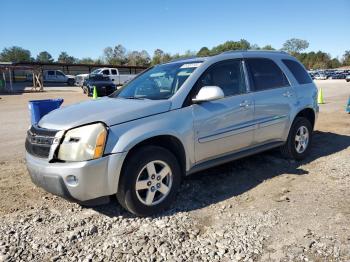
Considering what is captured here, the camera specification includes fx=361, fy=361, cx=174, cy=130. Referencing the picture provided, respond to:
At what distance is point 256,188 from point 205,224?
1.33m

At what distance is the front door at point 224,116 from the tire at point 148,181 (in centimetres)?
49

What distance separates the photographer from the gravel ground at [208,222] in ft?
11.0

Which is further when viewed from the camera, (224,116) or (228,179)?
(228,179)

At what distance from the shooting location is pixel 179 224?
3.94m

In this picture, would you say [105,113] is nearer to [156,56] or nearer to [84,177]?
[84,177]

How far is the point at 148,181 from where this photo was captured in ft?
13.3

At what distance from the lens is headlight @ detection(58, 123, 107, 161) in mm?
3660

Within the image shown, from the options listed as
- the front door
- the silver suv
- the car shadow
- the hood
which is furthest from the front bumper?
the front door

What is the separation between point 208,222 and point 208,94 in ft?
4.94

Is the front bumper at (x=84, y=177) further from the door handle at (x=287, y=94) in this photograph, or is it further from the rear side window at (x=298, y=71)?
the rear side window at (x=298, y=71)

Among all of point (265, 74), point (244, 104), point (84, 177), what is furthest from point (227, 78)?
point (84, 177)

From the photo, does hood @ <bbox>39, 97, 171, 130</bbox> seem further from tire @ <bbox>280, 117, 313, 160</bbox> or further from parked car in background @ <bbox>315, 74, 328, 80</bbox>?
parked car in background @ <bbox>315, 74, 328, 80</bbox>

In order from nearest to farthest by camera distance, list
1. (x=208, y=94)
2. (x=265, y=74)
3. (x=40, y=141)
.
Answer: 1. (x=40, y=141)
2. (x=208, y=94)
3. (x=265, y=74)

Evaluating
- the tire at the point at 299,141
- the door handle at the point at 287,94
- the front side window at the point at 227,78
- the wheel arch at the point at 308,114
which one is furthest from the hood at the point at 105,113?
the wheel arch at the point at 308,114
